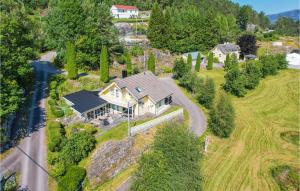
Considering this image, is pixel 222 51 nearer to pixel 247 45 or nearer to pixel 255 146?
pixel 247 45

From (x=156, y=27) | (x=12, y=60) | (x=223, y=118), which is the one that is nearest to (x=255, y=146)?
(x=223, y=118)

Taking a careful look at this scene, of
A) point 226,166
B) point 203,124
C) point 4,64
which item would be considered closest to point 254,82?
point 203,124

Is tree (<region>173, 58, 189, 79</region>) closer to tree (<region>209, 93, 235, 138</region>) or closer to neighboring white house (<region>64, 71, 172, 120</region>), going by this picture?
neighboring white house (<region>64, 71, 172, 120</region>)

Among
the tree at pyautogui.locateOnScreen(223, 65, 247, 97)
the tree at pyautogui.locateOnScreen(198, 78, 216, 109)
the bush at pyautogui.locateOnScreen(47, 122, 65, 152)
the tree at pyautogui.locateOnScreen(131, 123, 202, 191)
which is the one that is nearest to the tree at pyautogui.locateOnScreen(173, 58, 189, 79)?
the tree at pyautogui.locateOnScreen(198, 78, 216, 109)

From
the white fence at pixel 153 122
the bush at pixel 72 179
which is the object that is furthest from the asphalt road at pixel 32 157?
the white fence at pixel 153 122

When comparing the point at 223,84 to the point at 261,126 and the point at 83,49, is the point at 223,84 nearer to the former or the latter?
the point at 261,126

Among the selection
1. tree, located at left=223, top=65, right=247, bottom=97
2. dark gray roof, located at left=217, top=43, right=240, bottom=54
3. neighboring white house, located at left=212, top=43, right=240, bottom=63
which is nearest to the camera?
tree, located at left=223, top=65, right=247, bottom=97
